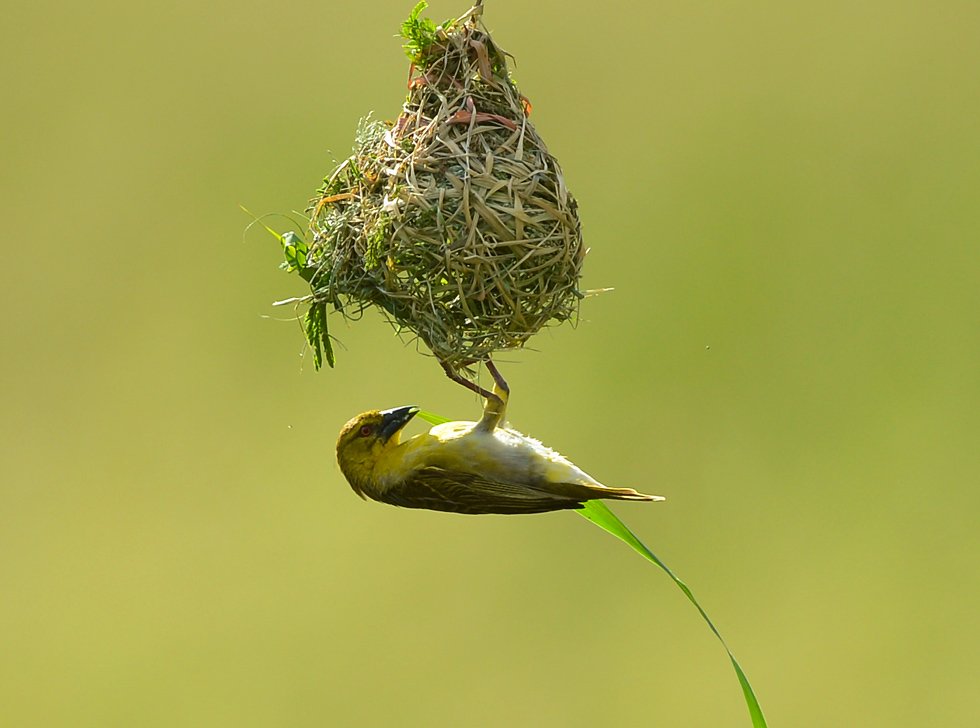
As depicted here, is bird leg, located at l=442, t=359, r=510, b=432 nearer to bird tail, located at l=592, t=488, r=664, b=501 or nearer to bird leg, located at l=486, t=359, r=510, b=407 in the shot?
bird leg, located at l=486, t=359, r=510, b=407

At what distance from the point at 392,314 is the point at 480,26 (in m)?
0.84

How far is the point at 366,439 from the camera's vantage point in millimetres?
3207

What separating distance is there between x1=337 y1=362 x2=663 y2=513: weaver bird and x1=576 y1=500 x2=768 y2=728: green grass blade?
98 mm

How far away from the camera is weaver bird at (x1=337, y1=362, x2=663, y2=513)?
3.01m

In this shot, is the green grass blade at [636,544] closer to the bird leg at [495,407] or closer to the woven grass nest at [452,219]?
the bird leg at [495,407]

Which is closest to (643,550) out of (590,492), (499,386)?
(590,492)

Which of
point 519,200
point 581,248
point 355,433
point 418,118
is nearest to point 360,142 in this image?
point 418,118

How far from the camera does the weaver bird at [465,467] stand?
3008 mm

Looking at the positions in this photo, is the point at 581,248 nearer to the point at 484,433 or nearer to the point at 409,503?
the point at 484,433

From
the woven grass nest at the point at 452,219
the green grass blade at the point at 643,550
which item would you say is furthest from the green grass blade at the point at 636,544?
the woven grass nest at the point at 452,219

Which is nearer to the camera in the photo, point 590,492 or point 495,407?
point 590,492

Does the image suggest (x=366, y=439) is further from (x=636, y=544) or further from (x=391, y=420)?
(x=636, y=544)

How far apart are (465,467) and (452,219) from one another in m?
0.96

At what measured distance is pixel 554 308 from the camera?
2.63 m
